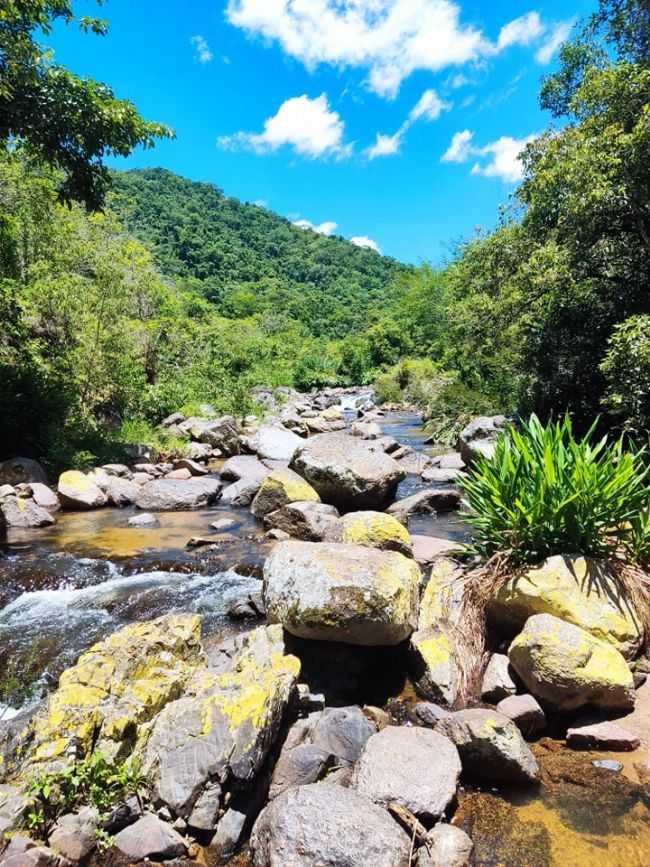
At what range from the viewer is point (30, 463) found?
37.7ft

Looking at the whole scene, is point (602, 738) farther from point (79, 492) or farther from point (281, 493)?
point (79, 492)

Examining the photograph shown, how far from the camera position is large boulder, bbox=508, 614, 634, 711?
3.84m

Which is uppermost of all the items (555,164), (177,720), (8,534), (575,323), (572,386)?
(555,164)

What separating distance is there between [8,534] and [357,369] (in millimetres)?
36472

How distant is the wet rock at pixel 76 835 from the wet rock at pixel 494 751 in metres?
2.28

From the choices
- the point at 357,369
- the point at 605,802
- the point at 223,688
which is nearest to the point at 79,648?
the point at 223,688

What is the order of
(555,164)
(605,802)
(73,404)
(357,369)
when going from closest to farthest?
(605,802) → (555,164) → (73,404) → (357,369)

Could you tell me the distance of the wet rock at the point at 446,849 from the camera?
278cm

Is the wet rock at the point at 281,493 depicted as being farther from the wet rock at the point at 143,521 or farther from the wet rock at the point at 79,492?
the wet rock at the point at 79,492

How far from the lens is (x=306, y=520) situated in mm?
8383

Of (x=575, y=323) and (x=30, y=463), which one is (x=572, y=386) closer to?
(x=575, y=323)

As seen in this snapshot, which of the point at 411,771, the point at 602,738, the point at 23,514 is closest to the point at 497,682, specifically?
the point at 602,738

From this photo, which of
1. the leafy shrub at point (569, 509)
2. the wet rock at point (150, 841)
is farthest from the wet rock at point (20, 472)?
the leafy shrub at point (569, 509)

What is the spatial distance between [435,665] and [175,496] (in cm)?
768
